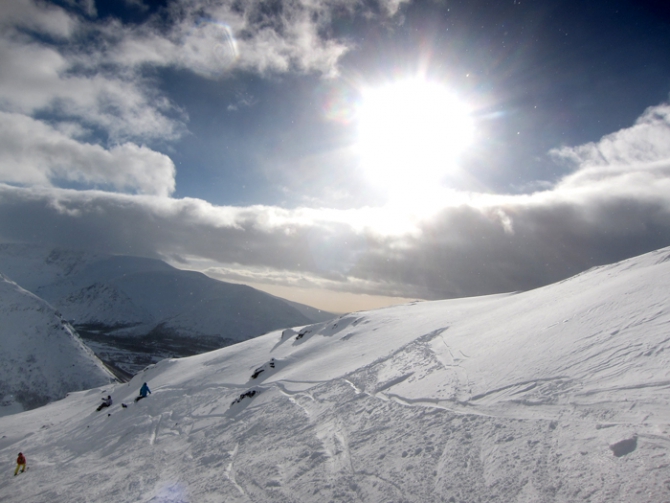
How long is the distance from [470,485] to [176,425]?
17231 mm

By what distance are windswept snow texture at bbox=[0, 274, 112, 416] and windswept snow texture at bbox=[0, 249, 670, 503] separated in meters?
53.2

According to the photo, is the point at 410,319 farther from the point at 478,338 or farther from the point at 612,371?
the point at 612,371

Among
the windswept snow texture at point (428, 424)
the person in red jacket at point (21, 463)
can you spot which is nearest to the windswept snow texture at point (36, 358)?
the windswept snow texture at point (428, 424)

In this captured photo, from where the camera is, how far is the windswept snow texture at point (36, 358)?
222 ft

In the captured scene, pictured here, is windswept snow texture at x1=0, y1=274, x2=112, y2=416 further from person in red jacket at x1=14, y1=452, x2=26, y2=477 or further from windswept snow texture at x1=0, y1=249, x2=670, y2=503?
person in red jacket at x1=14, y1=452, x2=26, y2=477

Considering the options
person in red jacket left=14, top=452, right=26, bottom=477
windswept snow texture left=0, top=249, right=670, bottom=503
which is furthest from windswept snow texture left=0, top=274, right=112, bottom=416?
person in red jacket left=14, top=452, right=26, bottom=477

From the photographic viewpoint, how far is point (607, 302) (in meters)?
16.6

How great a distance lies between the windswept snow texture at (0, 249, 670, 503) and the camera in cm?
795

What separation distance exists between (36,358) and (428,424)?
92584 millimetres

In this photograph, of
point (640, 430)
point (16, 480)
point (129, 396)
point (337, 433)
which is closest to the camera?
point (640, 430)

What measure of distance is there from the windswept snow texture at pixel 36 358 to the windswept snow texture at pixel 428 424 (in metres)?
53.2

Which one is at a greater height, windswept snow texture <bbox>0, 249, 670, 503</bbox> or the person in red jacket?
windswept snow texture <bbox>0, 249, 670, 503</bbox>

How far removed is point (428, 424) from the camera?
11422 mm

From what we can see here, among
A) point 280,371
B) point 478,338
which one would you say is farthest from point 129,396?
point 478,338
